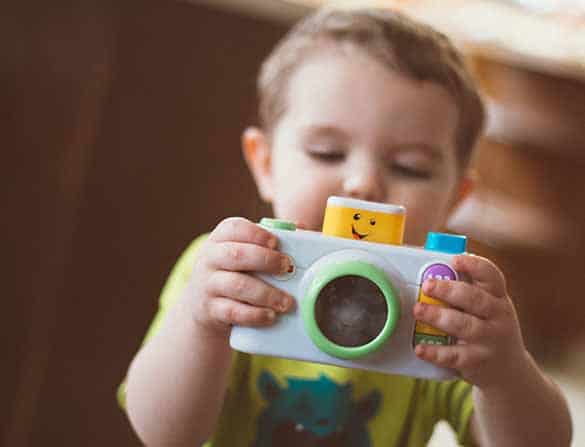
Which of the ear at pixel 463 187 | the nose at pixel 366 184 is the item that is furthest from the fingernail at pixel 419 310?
the ear at pixel 463 187

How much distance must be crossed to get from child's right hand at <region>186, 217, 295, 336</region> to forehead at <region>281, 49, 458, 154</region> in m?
0.12

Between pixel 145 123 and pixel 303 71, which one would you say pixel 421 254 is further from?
pixel 145 123

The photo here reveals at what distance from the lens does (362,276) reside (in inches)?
11.4

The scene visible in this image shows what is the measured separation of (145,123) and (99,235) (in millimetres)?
109

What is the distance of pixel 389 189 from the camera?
42 centimetres

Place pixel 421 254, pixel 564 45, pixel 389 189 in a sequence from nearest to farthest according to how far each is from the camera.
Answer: pixel 421 254, pixel 389 189, pixel 564 45

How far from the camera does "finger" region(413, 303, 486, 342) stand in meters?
0.30

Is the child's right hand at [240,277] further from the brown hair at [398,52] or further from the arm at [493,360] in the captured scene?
the brown hair at [398,52]

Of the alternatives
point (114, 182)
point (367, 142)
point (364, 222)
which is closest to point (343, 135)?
point (367, 142)

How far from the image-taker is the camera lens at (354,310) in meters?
0.29

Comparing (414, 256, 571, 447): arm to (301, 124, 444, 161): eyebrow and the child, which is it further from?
(301, 124, 444, 161): eyebrow

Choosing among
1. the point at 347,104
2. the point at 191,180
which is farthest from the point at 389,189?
the point at 191,180

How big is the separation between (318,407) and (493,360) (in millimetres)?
151

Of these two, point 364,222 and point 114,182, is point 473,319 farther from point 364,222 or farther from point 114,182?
point 114,182
